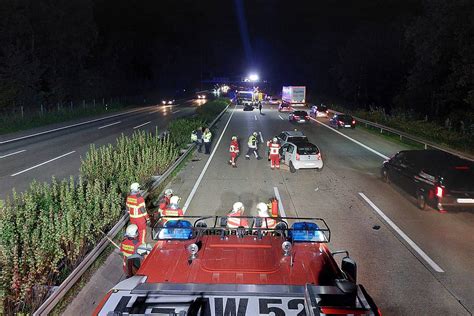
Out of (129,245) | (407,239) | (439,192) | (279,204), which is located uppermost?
(129,245)

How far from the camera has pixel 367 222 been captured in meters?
12.2

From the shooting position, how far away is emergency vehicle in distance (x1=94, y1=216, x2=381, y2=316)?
10.6ft

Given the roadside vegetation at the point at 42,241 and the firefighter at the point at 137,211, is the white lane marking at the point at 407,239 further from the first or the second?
the roadside vegetation at the point at 42,241

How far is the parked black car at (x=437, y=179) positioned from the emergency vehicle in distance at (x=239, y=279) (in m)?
9.23

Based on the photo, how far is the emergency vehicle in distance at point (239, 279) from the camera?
3246mm

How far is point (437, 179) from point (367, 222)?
2609 mm

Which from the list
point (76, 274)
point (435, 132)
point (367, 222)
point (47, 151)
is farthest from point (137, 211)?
point (435, 132)

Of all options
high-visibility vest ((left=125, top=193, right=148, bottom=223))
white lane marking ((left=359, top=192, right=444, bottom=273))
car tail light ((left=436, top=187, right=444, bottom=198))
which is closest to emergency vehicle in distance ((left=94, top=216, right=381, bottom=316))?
high-visibility vest ((left=125, top=193, right=148, bottom=223))

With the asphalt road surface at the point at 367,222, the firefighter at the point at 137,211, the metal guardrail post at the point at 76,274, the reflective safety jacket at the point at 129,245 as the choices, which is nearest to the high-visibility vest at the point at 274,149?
the asphalt road surface at the point at 367,222

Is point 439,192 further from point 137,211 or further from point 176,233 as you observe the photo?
point 176,233

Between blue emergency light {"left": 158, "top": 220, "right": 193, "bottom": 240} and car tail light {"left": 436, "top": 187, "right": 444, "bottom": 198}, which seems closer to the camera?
blue emergency light {"left": 158, "top": 220, "right": 193, "bottom": 240}

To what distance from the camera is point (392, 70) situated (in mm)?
75312

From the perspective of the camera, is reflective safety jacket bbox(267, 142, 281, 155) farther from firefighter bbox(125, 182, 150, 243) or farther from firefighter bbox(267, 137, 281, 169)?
firefighter bbox(125, 182, 150, 243)

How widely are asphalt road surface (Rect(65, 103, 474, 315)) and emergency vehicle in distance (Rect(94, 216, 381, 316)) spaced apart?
359cm
